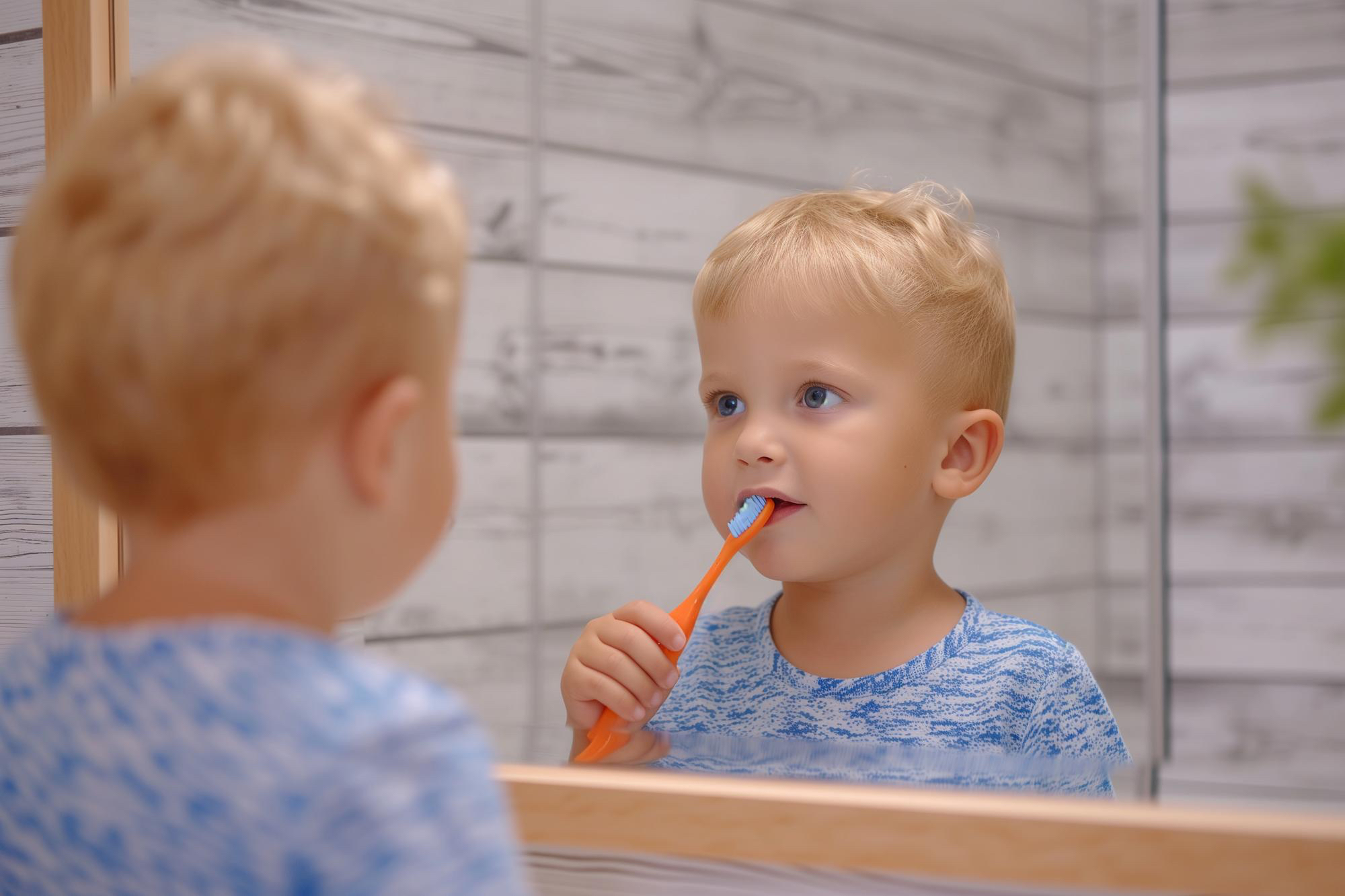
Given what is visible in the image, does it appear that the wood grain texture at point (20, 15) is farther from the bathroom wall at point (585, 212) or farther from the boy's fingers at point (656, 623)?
the boy's fingers at point (656, 623)

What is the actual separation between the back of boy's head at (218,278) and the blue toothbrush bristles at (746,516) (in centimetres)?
45

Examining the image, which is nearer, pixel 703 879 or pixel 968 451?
pixel 703 879

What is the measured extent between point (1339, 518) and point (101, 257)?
1815 millimetres

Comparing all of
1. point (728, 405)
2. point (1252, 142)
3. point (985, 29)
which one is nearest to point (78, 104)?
point (728, 405)

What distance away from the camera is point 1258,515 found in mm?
2027

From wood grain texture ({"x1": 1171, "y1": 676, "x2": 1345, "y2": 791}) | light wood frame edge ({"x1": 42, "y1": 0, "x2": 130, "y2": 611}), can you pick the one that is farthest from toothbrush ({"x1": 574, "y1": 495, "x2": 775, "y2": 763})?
wood grain texture ({"x1": 1171, "y1": 676, "x2": 1345, "y2": 791})

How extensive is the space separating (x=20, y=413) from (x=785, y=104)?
1067mm

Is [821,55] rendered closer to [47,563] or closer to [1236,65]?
[1236,65]

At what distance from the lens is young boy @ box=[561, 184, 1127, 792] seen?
2.72 ft

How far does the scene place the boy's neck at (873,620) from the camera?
0.88 metres

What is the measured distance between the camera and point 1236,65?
2.05m

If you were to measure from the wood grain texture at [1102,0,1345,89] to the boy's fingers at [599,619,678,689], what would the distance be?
55.5 inches

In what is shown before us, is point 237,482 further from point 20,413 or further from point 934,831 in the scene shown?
point 20,413

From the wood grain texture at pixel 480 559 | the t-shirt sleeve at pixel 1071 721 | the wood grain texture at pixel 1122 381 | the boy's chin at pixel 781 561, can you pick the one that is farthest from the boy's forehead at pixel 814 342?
the wood grain texture at pixel 1122 381
